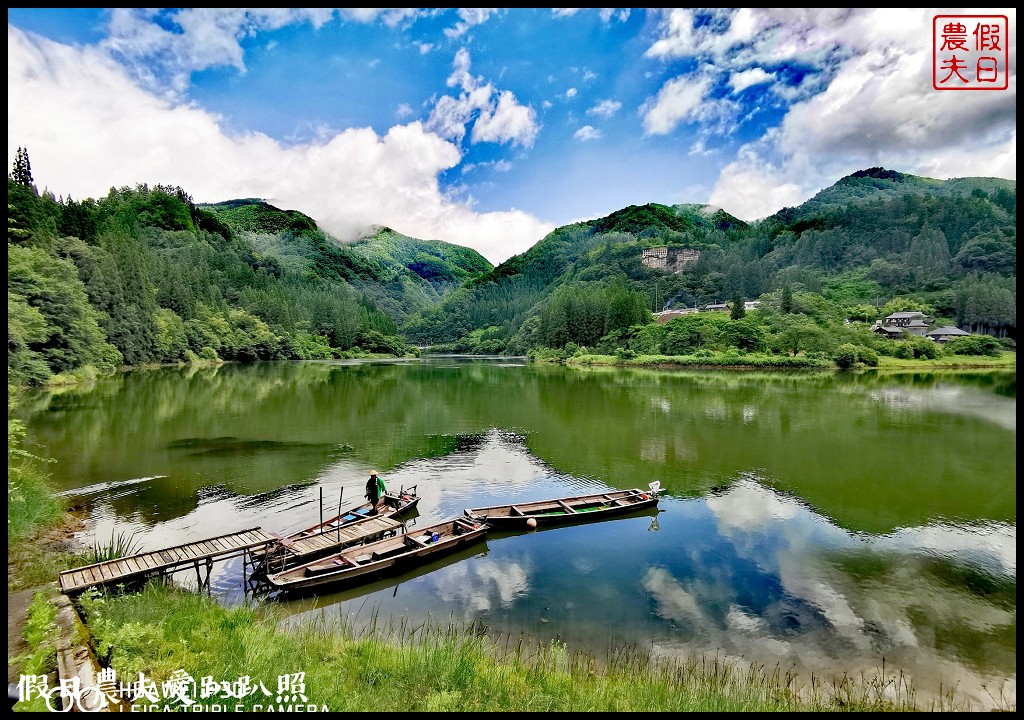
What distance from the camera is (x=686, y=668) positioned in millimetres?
10055

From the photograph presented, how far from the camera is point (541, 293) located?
7648 inches

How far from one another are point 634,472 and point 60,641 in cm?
2027

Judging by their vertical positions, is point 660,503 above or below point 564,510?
below

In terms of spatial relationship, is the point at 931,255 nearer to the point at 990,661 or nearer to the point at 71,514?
the point at 990,661

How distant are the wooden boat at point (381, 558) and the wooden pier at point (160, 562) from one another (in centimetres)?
109

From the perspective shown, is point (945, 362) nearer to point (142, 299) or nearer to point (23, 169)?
point (142, 299)

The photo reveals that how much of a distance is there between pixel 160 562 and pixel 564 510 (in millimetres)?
11510

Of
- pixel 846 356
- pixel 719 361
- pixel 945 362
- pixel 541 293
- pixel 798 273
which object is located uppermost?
pixel 541 293

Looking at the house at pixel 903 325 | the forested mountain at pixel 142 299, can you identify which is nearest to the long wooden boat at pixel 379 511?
the forested mountain at pixel 142 299

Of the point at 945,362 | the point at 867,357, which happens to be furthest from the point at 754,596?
the point at 945,362

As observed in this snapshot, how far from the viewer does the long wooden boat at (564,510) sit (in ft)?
56.7

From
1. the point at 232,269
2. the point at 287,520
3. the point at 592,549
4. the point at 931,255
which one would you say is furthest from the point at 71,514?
the point at 931,255

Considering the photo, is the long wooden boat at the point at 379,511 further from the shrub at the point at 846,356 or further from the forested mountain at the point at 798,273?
the forested mountain at the point at 798,273

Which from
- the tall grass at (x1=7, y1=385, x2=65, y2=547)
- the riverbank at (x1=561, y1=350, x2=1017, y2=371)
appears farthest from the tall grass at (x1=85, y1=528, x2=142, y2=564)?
the riverbank at (x1=561, y1=350, x2=1017, y2=371)
